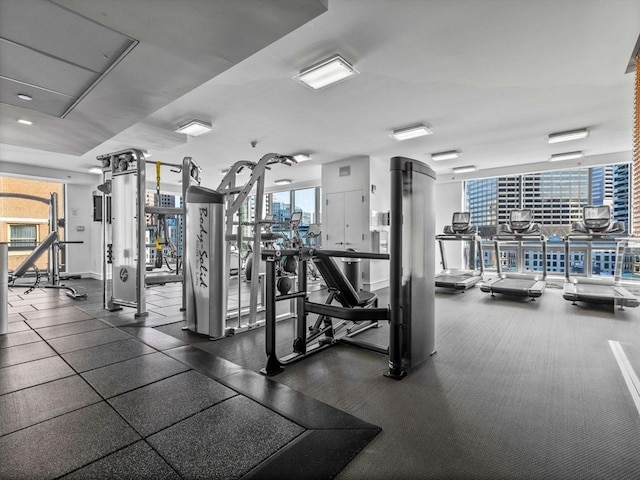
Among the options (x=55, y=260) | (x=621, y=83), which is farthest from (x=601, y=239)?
(x=55, y=260)

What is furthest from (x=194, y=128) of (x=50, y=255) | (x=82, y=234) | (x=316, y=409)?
(x=82, y=234)

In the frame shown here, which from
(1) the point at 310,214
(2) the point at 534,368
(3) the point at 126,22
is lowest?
(2) the point at 534,368

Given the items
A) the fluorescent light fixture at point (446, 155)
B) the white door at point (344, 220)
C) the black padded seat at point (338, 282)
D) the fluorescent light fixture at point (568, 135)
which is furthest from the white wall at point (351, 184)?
the black padded seat at point (338, 282)

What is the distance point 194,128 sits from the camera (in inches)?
196

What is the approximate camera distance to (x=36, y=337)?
3.52 meters

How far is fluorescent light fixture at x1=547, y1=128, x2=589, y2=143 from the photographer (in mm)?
5301

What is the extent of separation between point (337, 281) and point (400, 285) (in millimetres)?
584

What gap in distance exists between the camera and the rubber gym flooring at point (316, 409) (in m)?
1.56

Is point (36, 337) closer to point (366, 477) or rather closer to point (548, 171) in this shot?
point (366, 477)

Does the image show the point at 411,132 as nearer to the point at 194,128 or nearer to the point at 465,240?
the point at 194,128

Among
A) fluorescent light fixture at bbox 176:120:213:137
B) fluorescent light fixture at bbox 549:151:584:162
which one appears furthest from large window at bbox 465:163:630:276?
fluorescent light fixture at bbox 176:120:213:137

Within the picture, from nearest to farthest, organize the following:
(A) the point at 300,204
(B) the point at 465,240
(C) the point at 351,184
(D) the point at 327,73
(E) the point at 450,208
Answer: (D) the point at 327,73 → (C) the point at 351,184 → (B) the point at 465,240 → (E) the point at 450,208 → (A) the point at 300,204

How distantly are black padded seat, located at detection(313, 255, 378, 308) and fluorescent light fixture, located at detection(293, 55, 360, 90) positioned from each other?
6.21 feet

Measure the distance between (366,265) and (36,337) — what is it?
5733 millimetres
